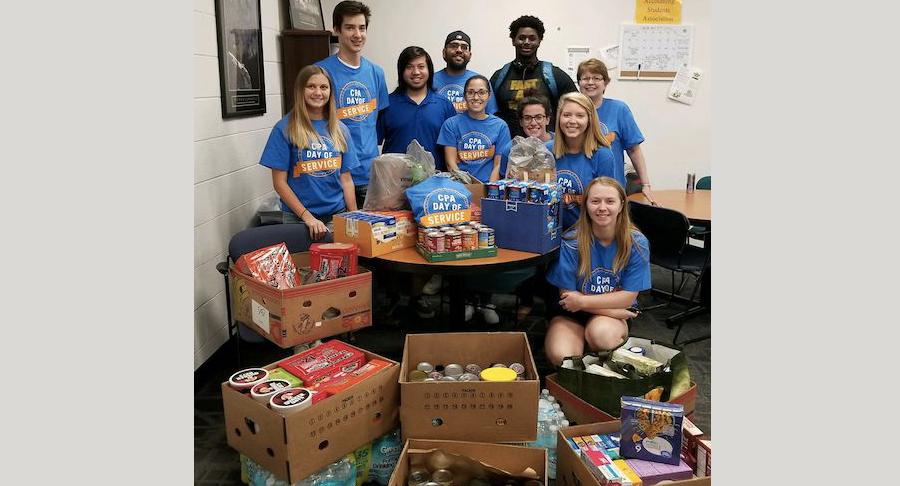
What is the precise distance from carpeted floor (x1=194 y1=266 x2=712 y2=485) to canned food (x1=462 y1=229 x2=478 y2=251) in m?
0.59

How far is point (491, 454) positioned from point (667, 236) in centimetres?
217

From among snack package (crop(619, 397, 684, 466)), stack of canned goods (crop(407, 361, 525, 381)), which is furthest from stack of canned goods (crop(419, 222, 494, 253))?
snack package (crop(619, 397, 684, 466))

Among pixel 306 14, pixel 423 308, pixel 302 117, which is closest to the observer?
pixel 302 117

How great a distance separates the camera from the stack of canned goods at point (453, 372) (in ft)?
7.38

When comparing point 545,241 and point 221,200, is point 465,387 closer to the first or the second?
point 545,241

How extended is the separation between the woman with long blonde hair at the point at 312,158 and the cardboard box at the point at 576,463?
5.18 ft

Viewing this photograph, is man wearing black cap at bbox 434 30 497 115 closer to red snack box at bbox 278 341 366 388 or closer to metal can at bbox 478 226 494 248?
metal can at bbox 478 226 494 248


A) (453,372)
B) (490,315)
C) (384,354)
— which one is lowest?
(384,354)

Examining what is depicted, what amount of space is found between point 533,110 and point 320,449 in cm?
232

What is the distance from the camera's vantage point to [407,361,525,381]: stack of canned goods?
2.25 m

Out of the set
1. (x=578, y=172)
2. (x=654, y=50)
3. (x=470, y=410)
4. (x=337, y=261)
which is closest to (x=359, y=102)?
(x=578, y=172)

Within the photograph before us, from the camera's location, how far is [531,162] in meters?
2.98

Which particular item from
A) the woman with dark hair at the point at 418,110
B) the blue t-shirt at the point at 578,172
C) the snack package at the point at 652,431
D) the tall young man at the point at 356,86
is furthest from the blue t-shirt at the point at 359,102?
the snack package at the point at 652,431

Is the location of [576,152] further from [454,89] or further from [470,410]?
[470,410]
